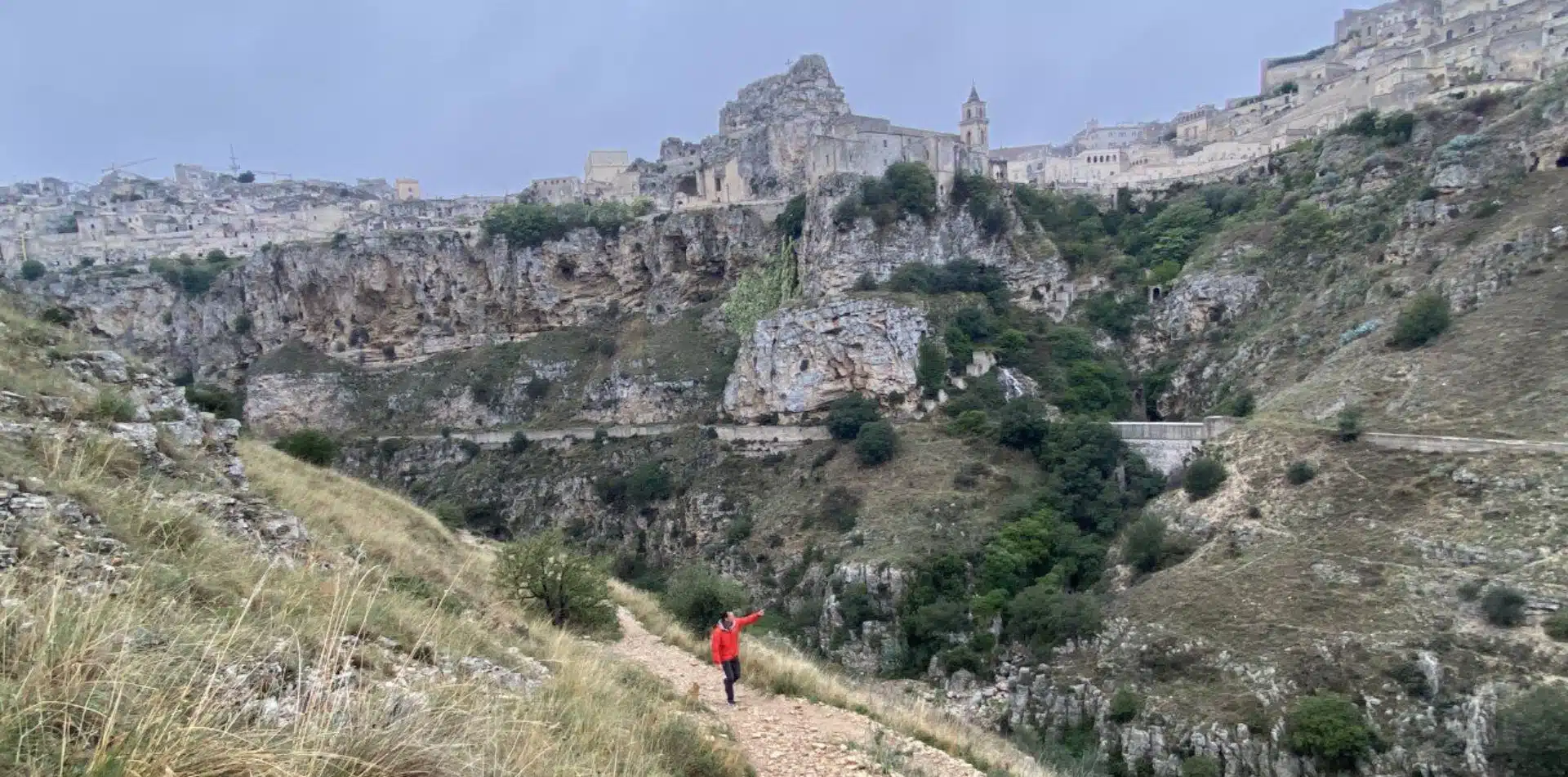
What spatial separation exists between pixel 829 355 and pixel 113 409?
95.7 feet

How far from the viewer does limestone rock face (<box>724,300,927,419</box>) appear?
34.2 meters

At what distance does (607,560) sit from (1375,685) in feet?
48.7

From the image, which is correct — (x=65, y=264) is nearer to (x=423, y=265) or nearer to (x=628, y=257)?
(x=423, y=265)

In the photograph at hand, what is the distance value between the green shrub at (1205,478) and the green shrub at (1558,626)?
27.8ft

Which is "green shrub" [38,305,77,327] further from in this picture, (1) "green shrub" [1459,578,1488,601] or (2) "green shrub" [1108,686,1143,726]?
(1) "green shrub" [1459,578,1488,601]

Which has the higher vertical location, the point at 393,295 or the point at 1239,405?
the point at 393,295

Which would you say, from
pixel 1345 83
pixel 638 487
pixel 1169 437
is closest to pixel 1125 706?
pixel 1169 437

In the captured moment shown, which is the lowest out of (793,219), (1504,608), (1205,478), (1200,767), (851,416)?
(1200,767)

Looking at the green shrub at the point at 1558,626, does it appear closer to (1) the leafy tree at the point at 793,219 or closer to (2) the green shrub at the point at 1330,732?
(2) the green shrub at the point at 1330,732

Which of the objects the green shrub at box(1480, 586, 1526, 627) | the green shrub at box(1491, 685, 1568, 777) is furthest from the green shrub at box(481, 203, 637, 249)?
the green shrub at box(1491, 685, 1568, 777)

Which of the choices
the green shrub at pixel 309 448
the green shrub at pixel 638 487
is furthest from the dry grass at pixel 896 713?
the green shrub at pixel 638 487

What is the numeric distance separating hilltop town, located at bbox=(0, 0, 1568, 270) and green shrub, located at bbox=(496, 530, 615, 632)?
34.0m

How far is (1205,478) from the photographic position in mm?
23562

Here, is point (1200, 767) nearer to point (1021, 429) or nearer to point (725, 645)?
point (725, 645)
